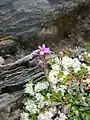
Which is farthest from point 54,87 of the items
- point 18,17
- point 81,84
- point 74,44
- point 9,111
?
point 74,44

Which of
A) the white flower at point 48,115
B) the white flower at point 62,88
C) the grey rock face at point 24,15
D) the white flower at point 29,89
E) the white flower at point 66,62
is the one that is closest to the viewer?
the white flower at point 48,115

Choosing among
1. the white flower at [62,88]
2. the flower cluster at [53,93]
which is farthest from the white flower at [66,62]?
the white flower at [62,88]

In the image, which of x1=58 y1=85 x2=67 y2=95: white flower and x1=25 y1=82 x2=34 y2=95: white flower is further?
x1=25 y1=82 x2=34 y2=95: white flower

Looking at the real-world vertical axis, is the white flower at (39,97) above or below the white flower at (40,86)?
below

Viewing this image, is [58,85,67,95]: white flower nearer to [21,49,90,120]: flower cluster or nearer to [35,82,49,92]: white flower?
[21,49,90,120]: flower cluster

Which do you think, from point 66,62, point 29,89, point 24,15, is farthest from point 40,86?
point 24,15

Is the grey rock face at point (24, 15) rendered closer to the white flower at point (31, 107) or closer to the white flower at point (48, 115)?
the white flower at point (31, 107)

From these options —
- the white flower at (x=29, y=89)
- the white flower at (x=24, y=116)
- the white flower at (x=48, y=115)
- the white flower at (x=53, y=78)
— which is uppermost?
the white flower at (x=53, y=78)

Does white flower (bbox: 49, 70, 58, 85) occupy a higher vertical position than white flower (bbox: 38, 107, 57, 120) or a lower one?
higher

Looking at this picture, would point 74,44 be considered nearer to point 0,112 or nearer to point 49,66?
point 49,66

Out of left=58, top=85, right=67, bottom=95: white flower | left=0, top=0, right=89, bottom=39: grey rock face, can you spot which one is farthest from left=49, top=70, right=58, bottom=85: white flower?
left=0, top=0, right=89, bottom=39: grey rock face
